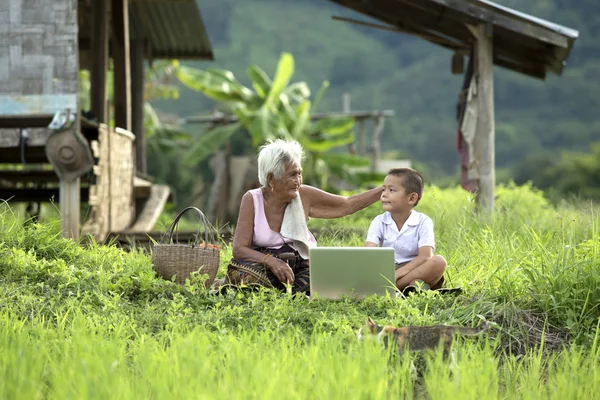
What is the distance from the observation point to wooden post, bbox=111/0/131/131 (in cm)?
1270

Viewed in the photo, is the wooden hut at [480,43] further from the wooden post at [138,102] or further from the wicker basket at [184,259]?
the wicker basket at [184,259]

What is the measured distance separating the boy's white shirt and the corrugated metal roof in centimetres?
940

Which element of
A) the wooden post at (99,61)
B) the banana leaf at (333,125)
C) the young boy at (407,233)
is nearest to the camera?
the young boy at (407,233)

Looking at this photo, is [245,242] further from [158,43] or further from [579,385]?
[158,43]

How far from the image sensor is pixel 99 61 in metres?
11.3

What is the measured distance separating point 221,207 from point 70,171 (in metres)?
15.8

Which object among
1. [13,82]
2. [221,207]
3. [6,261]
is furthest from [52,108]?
[221,207]

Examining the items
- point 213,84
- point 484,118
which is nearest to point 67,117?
point 484,118

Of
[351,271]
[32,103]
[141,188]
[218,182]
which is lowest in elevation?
[351,271]

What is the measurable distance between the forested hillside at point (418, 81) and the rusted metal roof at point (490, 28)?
36723mm

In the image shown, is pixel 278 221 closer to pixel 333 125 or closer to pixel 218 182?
pixel 333 125

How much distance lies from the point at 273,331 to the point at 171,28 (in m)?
12.7

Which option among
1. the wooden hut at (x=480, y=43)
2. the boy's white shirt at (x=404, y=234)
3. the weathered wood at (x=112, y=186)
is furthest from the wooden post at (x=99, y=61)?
the boy's white shirt at (x=404, y=234)

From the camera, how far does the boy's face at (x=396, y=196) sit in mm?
6133
